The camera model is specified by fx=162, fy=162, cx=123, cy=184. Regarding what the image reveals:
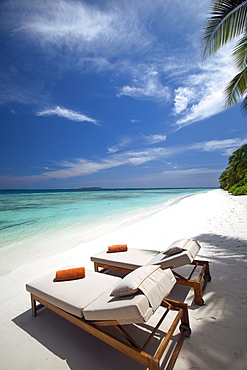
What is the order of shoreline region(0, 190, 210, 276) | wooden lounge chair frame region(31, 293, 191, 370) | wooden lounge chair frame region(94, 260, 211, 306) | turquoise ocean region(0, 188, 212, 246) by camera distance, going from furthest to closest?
1. turquoise ocean region(0, 188, 212, 246)
2. shoreline region(0, 190, 210, 276)
3. wooden lounge chair frame region(94, 260, 211, 306)
4. wooden lounge chair frame region(31, 293, 191, 370)

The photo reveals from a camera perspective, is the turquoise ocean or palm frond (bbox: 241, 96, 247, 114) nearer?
palm frond (bbox: 241, 96, 247, 114)

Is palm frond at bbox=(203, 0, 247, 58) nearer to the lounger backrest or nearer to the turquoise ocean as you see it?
the lounger backrest

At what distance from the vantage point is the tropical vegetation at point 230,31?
13.9 feet

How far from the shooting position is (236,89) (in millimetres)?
5285

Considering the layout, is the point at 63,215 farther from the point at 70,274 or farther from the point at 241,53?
the point at 241,53

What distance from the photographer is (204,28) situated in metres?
4.73

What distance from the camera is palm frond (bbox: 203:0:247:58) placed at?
422 cm

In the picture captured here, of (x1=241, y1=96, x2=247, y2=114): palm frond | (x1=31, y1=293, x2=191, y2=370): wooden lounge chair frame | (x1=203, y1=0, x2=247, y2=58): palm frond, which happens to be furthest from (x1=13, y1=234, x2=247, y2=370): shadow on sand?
(x1=203, y1=0, x2=247, y2=58): palm frond

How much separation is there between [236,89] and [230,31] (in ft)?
5.16

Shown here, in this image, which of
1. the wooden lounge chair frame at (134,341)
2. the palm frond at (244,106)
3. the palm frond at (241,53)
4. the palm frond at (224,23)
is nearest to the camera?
the wooden lounge chair frame at (134,341)

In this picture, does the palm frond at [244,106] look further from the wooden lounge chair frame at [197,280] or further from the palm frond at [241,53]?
the wooden lounge chair frame at [197,280]

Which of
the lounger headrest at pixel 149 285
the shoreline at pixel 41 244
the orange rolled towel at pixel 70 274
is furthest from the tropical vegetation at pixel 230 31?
the shoreline at pixel 41 244

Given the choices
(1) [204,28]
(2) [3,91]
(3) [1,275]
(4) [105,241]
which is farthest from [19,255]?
(2) [3,91]

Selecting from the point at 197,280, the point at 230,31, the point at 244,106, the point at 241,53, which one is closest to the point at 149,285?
the point at 197,280
